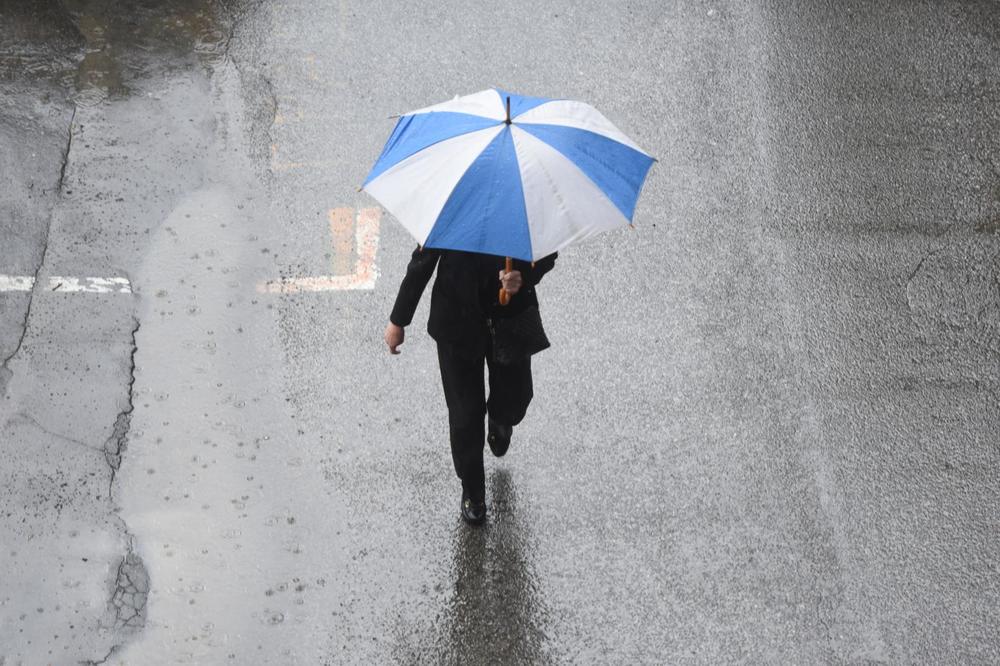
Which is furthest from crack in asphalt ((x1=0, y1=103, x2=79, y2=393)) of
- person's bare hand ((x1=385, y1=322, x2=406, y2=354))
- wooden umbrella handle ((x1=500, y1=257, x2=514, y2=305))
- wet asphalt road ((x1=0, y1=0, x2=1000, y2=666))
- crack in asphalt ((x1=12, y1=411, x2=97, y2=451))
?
wooden umbrella handle ((x1=500, y1=257, x2=514, y2=305))

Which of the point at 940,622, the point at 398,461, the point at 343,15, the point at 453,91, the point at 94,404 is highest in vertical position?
the point at 343,15

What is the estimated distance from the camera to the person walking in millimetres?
4309

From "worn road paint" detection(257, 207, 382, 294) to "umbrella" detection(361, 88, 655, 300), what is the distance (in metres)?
2.09

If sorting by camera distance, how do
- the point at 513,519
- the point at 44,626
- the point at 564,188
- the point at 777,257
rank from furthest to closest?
the point at 777,257 < the point at 513,519 < the point at 44,626 < the point at 564,188

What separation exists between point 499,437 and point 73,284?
2.74 metres

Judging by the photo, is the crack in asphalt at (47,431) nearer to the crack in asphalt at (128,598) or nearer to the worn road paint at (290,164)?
the crack in asphalt at (128,598)

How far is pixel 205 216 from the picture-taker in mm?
6539

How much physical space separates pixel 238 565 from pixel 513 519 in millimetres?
1353

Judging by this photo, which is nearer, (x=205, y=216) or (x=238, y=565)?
(x=238, y=565)

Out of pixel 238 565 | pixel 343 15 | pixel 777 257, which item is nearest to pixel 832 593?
pixel 777 257

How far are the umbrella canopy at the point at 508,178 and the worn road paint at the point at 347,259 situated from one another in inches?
82.7

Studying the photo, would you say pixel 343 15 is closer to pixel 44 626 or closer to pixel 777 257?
pixel 777 257

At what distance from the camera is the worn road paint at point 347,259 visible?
6.23 meters

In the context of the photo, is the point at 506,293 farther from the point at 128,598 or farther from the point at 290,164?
the point at 290,164
